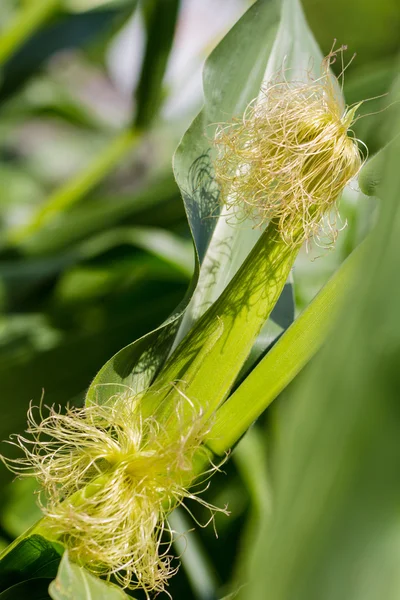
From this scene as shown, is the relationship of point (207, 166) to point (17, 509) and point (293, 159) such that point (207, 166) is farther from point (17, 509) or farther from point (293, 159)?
point (17, 509)

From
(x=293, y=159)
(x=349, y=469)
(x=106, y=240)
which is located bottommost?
(x=349, y=469)

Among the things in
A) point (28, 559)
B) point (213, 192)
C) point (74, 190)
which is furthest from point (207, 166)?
point (74, 190)

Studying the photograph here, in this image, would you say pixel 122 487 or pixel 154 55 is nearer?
Result: pixel 122 487

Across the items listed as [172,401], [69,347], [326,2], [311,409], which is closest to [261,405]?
[172,401]

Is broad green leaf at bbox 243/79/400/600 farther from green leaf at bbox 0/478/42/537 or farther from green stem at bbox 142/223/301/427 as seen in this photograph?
green leaf at bbox 0/478/42/537

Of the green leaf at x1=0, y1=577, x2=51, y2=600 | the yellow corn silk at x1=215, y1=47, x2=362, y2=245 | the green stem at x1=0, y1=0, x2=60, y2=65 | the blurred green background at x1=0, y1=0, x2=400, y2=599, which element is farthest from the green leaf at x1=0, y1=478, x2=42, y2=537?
the green stem at x1=0, y1=0, x2=60, y2=65

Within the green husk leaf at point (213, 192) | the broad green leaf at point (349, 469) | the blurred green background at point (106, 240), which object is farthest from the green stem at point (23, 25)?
the broad green leaf at point (349, 469)

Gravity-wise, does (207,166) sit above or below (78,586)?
above

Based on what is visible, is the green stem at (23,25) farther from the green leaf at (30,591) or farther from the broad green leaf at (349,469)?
the broad green leaf at (349,469)
